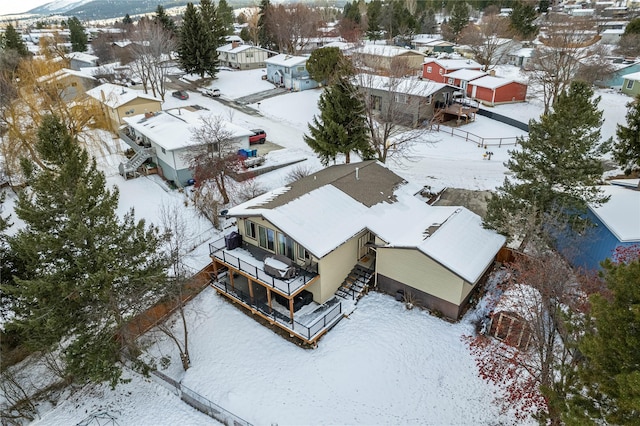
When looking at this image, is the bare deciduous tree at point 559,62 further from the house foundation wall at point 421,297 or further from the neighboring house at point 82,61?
the neighboring house at point 82,61

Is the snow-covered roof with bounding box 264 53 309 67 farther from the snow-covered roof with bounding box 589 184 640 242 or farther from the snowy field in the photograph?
the snow-covered roof with bounding box 589 184 640 242

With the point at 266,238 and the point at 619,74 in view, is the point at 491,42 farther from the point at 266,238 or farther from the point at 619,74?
the point at 266,238

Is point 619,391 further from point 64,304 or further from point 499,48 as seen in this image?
point 499,48

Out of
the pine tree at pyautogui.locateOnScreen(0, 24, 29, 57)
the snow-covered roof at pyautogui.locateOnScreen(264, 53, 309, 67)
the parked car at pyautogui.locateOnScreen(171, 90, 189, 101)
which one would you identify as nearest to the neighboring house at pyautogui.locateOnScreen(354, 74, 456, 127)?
the snow-covered roof at pyautogui.locateOnScreen(264, 53, 309, 67)

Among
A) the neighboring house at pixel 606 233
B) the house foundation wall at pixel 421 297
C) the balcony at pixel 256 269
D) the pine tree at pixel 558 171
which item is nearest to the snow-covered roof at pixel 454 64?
the neighboring house at pixel 606 233

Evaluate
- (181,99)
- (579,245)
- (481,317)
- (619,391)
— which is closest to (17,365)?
(481,317)

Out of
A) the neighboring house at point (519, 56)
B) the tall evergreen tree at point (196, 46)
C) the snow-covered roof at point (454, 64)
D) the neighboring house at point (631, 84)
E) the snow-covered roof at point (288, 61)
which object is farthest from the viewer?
the neighboring house at point (519, 56)

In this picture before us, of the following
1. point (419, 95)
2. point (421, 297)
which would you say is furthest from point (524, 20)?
point (421, 297)
